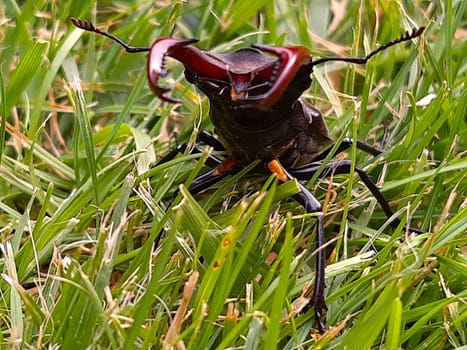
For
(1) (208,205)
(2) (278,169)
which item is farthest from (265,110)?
(1) (208,205)

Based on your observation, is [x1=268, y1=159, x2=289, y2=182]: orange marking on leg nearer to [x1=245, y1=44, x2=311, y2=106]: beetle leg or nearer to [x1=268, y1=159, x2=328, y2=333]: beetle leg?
[x1=268, y1=159, x2=328, y2=333]: beetle leg

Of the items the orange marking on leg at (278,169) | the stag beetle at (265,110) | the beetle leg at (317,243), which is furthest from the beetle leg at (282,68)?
the orange marking on leg at (278,169)

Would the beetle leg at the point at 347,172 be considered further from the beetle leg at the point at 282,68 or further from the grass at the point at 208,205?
the beetle leg at the point at 282,68

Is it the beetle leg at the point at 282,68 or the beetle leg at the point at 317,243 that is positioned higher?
the beetle leg at the point at 282,68

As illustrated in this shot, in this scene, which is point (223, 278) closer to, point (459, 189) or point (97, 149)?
point (459, 189)

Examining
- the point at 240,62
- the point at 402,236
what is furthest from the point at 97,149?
the point at 402,236

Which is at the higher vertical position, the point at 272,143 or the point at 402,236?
the point at 272,143
